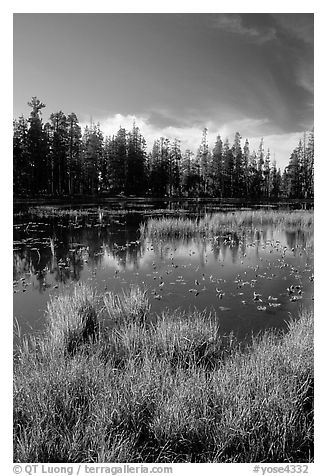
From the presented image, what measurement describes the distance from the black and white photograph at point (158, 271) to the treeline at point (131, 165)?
85 mm

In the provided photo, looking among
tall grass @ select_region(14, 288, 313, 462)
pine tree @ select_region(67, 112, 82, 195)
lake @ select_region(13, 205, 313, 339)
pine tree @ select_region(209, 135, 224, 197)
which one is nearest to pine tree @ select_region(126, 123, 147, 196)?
pine tree @ select_region(67, 112, 82, 195)

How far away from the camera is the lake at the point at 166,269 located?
19.5ft

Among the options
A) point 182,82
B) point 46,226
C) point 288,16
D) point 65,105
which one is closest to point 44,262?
point 46,226

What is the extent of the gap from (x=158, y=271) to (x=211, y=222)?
4754 mm

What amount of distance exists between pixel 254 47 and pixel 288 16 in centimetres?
81

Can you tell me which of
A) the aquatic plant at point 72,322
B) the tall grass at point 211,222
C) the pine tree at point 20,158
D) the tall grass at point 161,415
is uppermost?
the pine tree at point 20,158

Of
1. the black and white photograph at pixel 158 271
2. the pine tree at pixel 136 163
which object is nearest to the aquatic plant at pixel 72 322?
the black and white photograph at pixel 158 271

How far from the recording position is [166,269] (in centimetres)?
758

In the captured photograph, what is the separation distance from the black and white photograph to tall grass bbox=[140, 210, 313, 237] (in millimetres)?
444

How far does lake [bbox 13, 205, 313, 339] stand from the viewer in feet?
19.5

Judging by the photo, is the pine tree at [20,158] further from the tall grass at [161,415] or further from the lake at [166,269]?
the tall grass at [161,415]

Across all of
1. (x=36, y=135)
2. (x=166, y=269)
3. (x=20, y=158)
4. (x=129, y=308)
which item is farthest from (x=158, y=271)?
(x=36, y=135)

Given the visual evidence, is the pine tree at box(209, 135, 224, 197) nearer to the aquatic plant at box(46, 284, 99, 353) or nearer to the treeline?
the treeline

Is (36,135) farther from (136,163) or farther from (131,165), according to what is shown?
(131,165)
